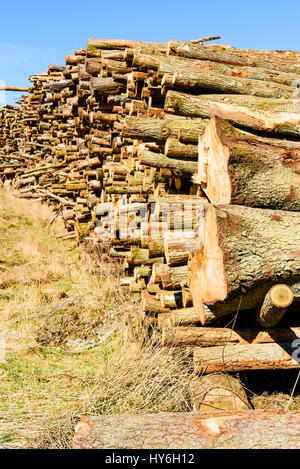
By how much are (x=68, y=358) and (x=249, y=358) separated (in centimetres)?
226

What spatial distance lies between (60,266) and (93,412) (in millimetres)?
5005

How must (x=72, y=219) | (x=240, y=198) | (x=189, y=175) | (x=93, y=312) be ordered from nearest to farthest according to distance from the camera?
(x=240, y=198)
(x=189, y=175)
(x=93, y=312)
(x=72, y=219)

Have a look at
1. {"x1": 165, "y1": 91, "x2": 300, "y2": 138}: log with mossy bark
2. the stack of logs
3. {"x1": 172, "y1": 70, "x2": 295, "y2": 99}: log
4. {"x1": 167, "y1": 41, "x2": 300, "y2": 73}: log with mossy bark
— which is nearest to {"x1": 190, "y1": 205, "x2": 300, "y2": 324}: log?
the stack of logs

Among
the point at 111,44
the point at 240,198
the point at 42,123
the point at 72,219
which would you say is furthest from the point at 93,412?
the point at 42,123

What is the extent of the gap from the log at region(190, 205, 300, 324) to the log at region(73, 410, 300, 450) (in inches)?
34.0

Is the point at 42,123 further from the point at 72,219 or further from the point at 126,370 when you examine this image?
the point at 126,370

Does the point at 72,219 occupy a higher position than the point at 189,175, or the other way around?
the point at 189,175

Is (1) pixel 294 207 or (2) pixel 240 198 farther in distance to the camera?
(1) pixel 294 207

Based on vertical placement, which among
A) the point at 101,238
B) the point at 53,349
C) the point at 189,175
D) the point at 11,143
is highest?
the point at 11,143

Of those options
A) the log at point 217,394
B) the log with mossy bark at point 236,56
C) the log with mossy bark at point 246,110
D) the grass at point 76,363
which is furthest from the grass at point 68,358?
the log with mossy bark at point 236,56

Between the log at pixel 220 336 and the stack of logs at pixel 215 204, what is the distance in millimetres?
10

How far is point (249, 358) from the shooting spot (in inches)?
134

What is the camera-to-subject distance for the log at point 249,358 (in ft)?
11.2
